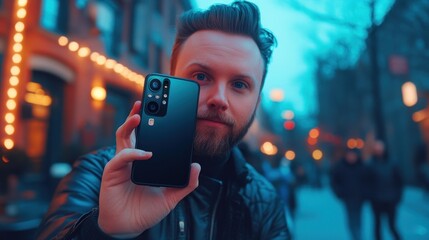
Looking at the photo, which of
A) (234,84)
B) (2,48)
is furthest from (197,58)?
(2,48)

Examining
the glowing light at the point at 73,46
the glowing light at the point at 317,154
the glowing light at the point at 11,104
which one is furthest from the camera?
the glowing light at the point at 317,154

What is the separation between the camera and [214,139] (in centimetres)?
104

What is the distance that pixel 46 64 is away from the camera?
883cm

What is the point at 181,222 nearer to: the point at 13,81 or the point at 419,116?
the point at 13,81

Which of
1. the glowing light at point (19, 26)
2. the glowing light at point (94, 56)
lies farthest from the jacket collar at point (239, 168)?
the glowing light at point (94, 56)

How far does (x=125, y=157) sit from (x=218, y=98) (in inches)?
13.9

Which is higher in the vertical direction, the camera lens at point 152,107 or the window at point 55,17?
the window at point 55,17

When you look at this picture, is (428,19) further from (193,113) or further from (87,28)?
(87,28)

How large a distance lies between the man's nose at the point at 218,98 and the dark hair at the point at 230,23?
9.4 inches

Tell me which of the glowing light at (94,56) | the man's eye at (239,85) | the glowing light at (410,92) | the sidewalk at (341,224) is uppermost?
the glowing light at (410,92)

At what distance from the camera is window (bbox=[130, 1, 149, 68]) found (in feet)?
37.1

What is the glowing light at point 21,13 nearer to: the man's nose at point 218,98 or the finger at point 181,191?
the man's nose at point 218,98

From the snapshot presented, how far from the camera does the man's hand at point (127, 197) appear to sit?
79cm

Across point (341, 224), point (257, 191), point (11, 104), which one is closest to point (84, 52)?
point (11, 104)
